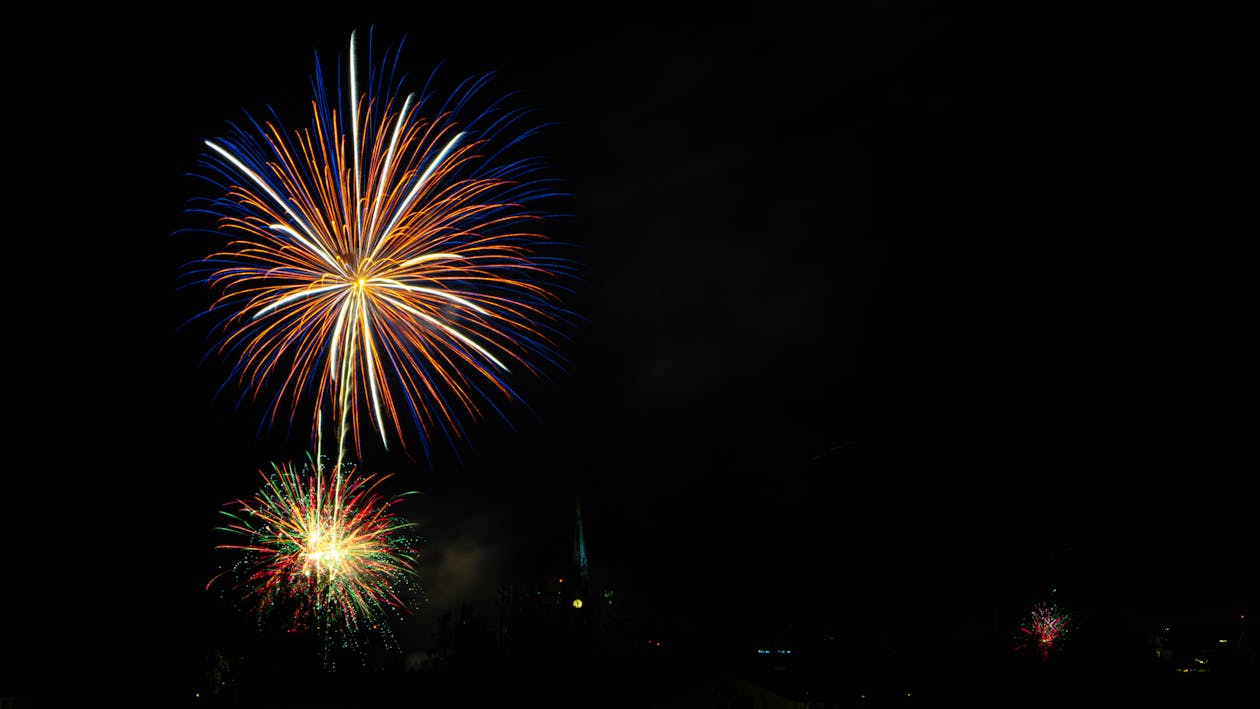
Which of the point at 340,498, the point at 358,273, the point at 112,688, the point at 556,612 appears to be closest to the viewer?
the point at 112,688

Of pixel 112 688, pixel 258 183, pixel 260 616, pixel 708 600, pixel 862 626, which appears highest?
pixel 258 183

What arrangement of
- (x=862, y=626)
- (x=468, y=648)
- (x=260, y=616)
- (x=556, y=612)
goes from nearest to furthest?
(x=862, y=626) < (x=260, y=616) < (x=556, y=612) < (x=468, y=648)

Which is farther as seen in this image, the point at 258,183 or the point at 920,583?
the point at 258,183

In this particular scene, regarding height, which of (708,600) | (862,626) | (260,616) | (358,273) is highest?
(358,273)

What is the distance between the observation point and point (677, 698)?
23.1 meters

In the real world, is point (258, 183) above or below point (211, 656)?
above

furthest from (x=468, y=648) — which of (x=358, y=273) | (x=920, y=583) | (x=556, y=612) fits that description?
(x=920, y=583)

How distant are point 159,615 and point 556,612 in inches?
609

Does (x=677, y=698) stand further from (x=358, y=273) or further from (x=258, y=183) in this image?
(x=258, y=183)

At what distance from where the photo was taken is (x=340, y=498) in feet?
85.9

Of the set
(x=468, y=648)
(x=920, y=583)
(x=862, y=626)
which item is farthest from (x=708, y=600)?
(x=468, y=648)

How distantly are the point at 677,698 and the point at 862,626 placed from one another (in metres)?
14.2

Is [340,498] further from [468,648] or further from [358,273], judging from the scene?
[468,648]

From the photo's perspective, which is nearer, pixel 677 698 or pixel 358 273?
pixel 358 273
